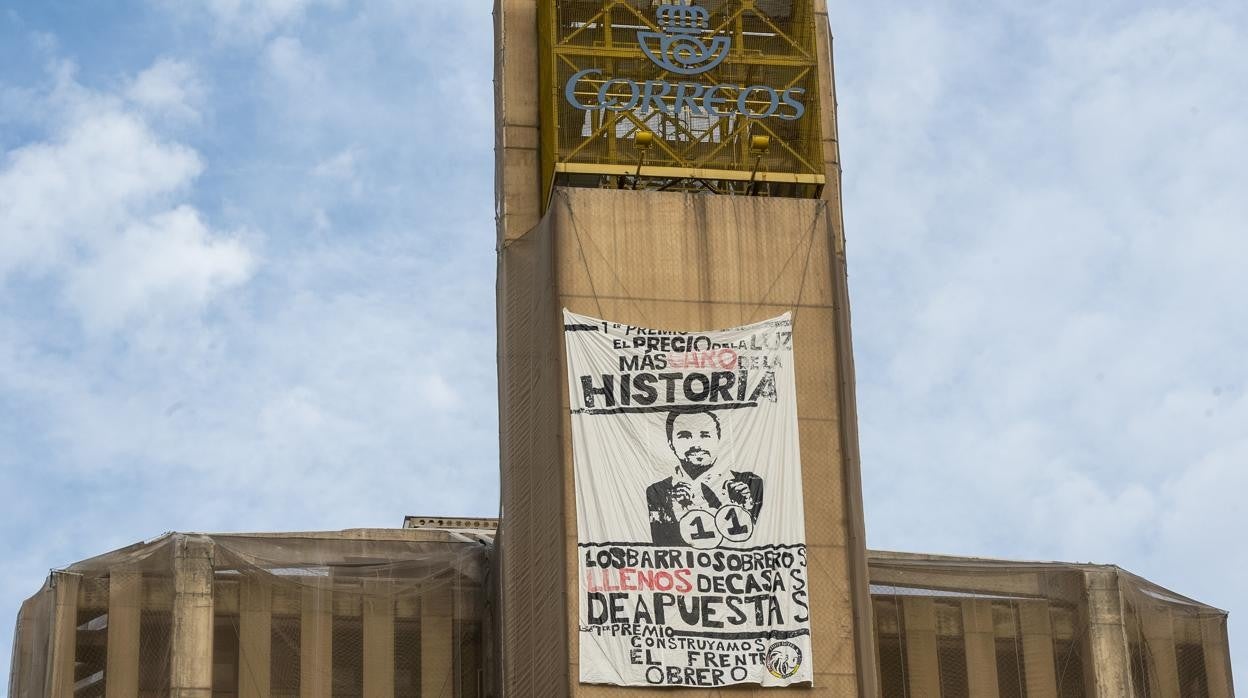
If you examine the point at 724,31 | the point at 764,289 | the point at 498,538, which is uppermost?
the point at 724,31

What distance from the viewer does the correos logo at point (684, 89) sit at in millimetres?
47188

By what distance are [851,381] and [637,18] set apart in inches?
372

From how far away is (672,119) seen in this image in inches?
1859

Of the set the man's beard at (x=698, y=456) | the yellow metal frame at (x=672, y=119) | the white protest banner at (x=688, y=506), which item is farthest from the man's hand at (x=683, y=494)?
the yellow metal frame at (x=672, y=119)

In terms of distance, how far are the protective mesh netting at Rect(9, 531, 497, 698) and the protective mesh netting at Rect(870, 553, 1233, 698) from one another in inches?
365

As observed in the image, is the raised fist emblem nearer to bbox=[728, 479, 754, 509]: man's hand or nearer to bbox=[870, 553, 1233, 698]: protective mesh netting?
bbox=[728, 479, 754, 509]: man's hand

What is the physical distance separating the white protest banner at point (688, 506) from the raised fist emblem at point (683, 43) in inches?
256

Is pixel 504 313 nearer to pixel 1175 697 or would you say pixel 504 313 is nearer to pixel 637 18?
pixel 637 18

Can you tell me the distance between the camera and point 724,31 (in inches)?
1907

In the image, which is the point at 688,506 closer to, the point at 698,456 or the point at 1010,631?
the point at 698,456

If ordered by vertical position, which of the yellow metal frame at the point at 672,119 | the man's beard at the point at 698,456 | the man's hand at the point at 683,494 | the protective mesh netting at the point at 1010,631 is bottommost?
the protective mesh netting at the point at 1010,631

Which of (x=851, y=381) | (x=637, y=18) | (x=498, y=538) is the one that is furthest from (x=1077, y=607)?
(x=637, y=18)

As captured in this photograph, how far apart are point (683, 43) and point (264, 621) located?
50.3 ft

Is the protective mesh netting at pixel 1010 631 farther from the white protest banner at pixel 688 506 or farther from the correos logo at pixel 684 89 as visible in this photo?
the correos logo at pixel 684 89
